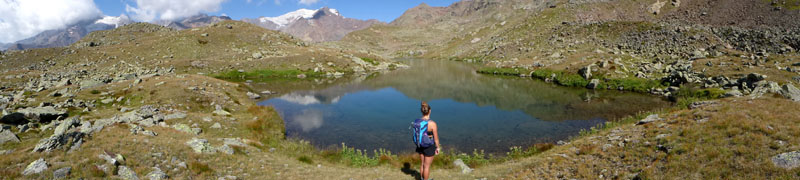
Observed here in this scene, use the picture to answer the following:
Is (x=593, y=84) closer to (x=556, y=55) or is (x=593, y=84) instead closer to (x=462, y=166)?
(x=556, y=55)

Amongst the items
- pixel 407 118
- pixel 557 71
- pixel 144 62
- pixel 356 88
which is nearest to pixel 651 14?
pixel 557 71

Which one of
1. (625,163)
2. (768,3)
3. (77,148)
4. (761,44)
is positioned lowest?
(625,163)

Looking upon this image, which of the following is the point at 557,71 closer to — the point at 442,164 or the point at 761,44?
the point at 761,44

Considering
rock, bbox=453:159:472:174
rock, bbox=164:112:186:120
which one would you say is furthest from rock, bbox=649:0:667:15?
rock, bbox=164:112:186:120

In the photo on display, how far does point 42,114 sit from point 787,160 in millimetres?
37363

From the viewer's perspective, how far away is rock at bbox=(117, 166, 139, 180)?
35.5 ft

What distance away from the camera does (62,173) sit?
33.6ft

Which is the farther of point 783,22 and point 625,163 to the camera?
point 783,22

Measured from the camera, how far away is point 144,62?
74.1 metres

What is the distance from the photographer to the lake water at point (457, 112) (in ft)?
81.9

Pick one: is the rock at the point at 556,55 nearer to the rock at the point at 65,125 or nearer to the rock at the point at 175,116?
the rock at the point at 175,116

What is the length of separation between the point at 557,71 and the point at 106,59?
104207mm

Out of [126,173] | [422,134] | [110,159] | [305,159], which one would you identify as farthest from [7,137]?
[422,134]

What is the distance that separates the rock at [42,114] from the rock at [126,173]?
15690mm
